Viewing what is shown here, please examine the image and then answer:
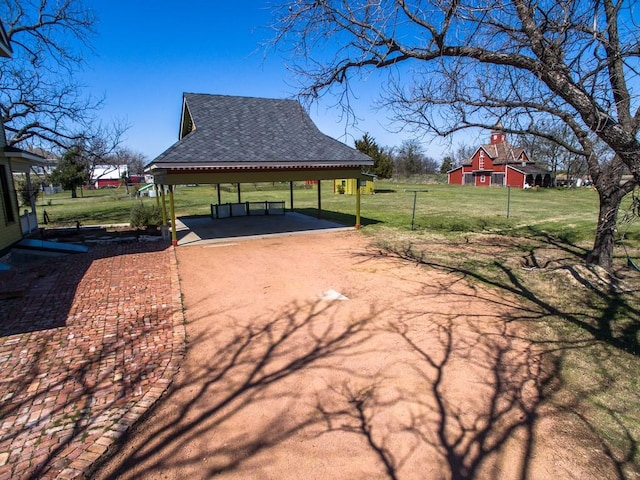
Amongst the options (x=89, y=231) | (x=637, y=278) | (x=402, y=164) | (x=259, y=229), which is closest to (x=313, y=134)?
(x=259, y=229)

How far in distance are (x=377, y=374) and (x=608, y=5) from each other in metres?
5.18

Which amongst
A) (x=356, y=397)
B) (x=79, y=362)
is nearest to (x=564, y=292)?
(x=356, y=397)

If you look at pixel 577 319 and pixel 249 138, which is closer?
pixel 577 319

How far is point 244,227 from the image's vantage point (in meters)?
16.2

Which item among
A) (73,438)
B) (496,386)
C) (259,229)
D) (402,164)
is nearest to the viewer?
(73,438)

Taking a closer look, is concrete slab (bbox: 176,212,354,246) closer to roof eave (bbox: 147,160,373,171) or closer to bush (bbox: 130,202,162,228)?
bush (bbox: 130,202,162,228)

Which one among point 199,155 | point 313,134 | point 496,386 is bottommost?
point 496,386

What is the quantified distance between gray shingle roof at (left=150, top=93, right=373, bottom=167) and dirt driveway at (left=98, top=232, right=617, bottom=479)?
6192 millimetres

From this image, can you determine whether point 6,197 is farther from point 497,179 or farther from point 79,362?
point 497,179

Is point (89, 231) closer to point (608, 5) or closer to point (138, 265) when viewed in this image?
point (138, 265)

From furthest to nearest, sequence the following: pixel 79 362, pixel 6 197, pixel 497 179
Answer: pixel 497 179 → pixel 6 197 → pixel 79 362

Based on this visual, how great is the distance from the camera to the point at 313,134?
15812mm


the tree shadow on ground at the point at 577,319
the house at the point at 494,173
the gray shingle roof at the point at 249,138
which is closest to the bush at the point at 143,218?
the gray shingle roof at the point at 249,138

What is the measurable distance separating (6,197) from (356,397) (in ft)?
41.4
